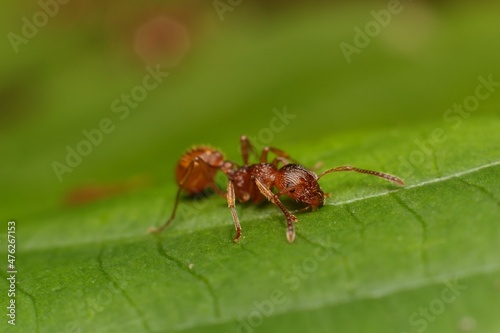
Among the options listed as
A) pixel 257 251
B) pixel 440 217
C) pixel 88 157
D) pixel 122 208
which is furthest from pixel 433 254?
pixel 88 157

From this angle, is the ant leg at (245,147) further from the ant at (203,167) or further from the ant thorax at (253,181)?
the ant thorax at (253,181)

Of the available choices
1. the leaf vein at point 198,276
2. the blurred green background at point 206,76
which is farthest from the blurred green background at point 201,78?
the leaf vein at point 198,276

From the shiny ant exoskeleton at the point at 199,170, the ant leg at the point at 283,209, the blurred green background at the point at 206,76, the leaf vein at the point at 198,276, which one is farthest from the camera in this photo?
the blurred green background at the point at 206,76

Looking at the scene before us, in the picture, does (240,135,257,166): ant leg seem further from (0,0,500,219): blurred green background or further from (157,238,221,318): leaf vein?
(157,238,221,318): leaf vein

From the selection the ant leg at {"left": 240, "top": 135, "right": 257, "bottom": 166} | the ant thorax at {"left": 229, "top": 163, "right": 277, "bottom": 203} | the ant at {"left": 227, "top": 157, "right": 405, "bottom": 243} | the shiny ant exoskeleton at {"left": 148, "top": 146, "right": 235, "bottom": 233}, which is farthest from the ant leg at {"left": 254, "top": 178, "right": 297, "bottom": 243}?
the ant leg at {"left": 240, "top": 135, "right": 257, "bottom": 166}

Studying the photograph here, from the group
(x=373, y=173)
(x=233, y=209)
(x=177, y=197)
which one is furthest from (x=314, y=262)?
(x=177, y=197)

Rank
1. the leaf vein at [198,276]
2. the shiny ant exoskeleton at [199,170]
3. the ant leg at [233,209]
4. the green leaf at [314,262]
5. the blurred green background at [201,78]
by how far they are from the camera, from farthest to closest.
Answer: the blurred green background at [201,78] → the shiny ant exoskeleton at [199,170] → the ant leg at [233,209] → the leaf vein at [198,276] → the green leaf at [314,262]

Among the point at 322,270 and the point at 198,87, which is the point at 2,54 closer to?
the point at 198,87
